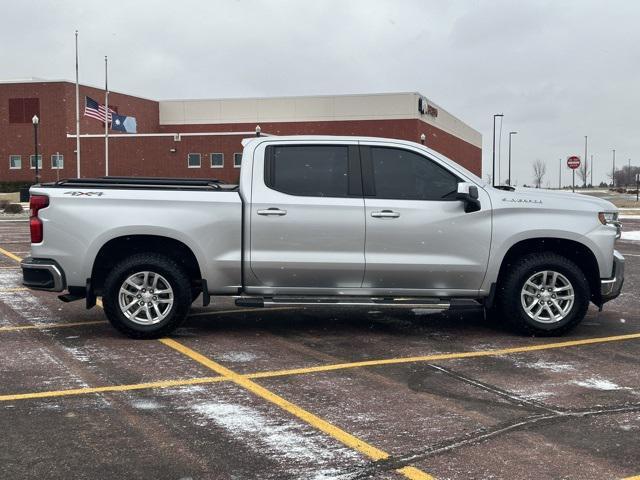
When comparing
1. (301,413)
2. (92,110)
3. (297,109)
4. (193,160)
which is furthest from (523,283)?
(297,109)

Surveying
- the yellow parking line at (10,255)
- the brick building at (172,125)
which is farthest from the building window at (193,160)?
the yellow parking line at (10,255)

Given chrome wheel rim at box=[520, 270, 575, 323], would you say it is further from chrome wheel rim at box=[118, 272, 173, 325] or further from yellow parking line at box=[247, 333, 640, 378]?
chrome wheel rim at box=[118, 272, 173, 325]

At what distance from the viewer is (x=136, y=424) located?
16.7 ft

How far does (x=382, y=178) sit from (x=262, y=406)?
10.8 feet

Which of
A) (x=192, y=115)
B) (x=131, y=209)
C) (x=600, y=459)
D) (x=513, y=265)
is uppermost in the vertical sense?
(x=192, y=115)

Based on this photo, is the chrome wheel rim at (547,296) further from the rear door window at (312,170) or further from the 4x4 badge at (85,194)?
the 4x4 badge at (85,194)

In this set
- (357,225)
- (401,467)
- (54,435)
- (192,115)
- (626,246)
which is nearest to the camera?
(401,467)

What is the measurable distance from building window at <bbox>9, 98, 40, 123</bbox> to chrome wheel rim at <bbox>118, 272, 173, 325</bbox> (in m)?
59.8

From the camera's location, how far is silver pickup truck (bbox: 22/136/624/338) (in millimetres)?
7820

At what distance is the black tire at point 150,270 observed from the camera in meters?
7.78

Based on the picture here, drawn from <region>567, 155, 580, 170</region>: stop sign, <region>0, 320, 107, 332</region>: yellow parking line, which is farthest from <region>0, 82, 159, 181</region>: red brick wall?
<region>0, 320, 107, 332</region>: yellow parking line

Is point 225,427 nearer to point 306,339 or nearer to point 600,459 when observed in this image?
point 600,459

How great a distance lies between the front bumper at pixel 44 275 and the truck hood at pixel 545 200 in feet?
14.7

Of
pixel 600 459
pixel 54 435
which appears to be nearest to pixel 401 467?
pixel 600 459
